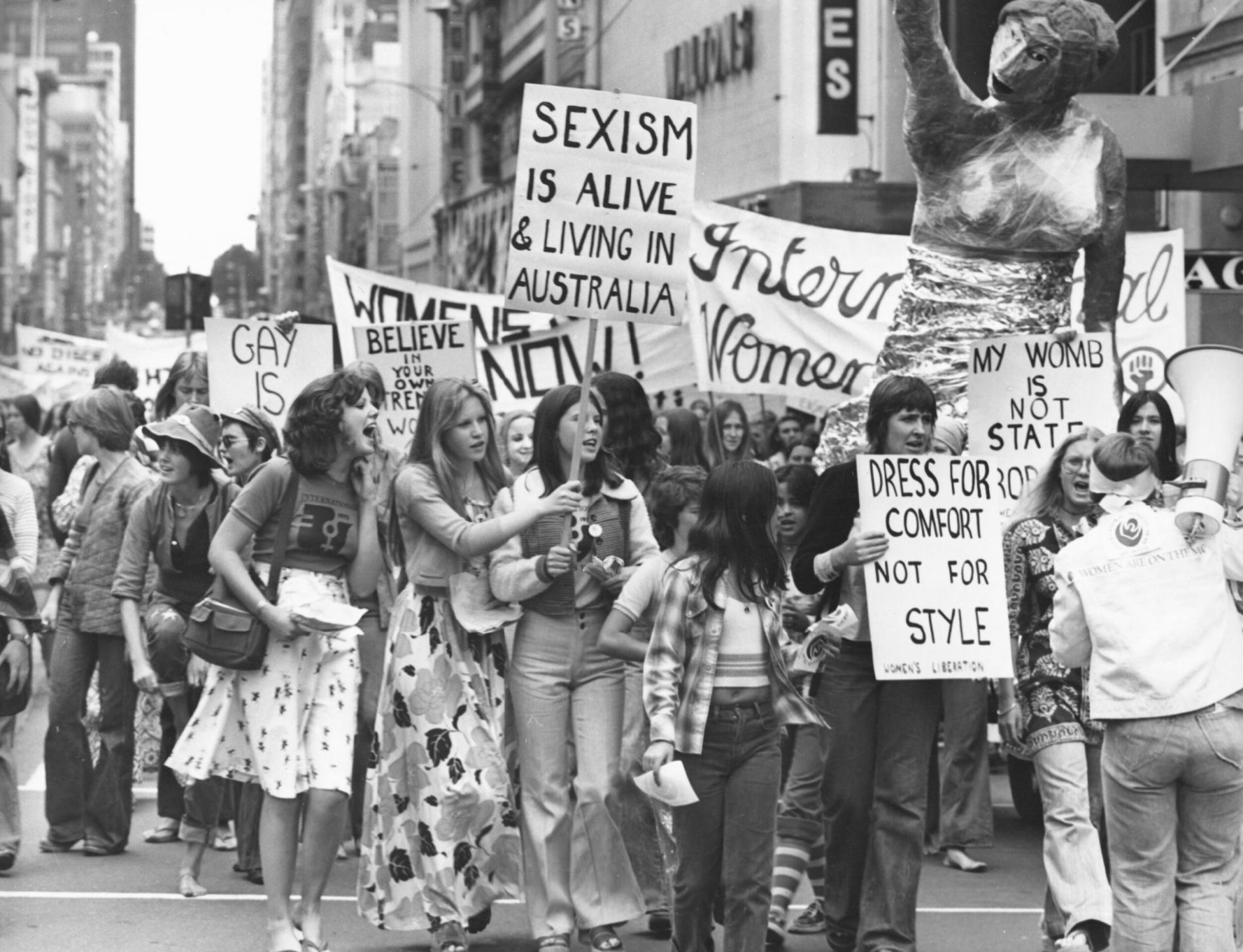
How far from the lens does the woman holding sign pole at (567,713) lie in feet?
24.1

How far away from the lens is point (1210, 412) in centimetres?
651

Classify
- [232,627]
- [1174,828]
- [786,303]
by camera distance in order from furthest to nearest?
[786,303] → [232,627] → [1174,828]

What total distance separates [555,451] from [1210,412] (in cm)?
217

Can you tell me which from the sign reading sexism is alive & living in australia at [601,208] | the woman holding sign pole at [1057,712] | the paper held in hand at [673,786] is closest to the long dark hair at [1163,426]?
the woman holding sign pole at [1057,712]

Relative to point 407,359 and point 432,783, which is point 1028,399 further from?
point 407,359

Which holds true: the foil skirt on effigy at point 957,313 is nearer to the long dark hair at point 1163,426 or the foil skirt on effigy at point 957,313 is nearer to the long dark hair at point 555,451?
the long dark hair at point 1163,426

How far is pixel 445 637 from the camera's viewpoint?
7.50 meters

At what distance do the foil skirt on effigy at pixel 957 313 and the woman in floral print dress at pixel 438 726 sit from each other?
9.11 feet

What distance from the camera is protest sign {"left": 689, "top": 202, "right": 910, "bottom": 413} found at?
39.7ft

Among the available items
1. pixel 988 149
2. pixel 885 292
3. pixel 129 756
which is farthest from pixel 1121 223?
pixel 129 756

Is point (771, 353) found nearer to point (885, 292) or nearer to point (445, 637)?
point (885, 292)

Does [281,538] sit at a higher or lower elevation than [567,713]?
higher

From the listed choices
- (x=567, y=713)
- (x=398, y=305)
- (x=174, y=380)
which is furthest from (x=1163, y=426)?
(x=398, y=305)

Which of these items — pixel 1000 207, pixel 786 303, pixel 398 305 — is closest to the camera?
pixel 1000 207
